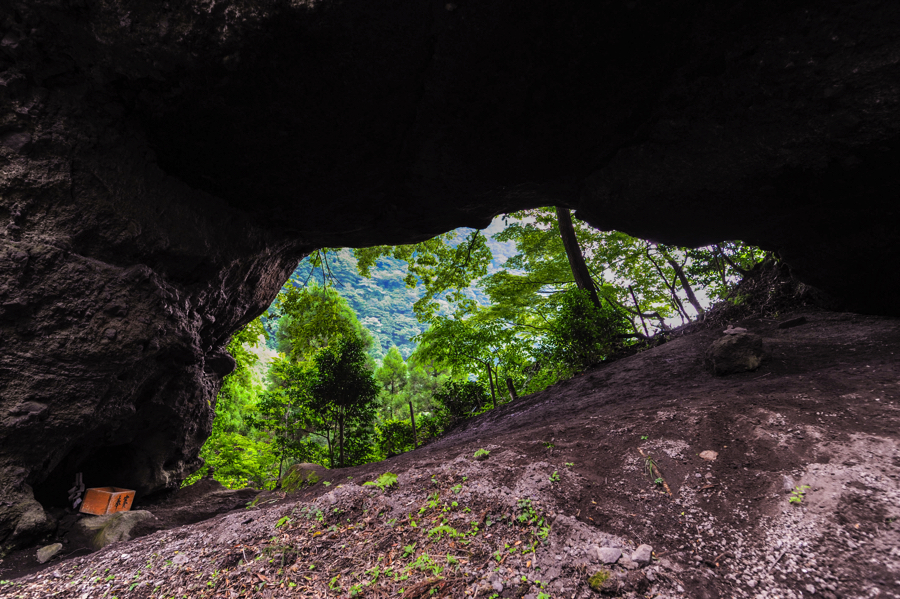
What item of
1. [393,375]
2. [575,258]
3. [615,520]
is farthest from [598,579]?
[393,375]

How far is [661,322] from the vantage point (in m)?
10.2

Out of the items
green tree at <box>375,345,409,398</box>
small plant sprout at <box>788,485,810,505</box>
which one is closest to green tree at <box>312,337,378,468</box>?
small plant sprout at <box>788,485,810,505</box>

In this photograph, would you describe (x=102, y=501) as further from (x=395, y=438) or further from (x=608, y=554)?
(x=395, y=438)

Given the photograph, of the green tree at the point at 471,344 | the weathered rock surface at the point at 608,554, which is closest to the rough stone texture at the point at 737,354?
the weathered rock surface at the point at 608,554

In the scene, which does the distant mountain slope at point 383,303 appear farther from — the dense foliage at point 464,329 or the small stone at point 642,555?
the small stone at point 642,555

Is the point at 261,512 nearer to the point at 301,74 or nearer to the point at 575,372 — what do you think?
the point at 301,74

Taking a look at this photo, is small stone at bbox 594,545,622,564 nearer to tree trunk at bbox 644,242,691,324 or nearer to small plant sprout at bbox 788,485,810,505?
small plant sprout at bbox 788,485,810,505

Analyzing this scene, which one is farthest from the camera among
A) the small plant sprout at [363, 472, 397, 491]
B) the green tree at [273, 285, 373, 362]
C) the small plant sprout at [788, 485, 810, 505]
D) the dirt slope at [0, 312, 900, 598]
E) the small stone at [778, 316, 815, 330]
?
the green tree at [273, 285, 373, 362]

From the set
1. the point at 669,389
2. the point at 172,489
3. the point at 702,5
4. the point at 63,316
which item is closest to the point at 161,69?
the point at 63,316

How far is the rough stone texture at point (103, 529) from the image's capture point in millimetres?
3582

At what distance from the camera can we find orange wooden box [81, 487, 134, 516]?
4.10 m

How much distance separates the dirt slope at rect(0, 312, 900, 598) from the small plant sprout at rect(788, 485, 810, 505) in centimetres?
3

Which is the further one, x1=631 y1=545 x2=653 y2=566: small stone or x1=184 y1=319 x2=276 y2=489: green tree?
x1=184 y1=319 x2=276 y2=489: green tree

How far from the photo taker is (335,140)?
411cm
